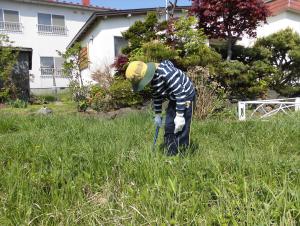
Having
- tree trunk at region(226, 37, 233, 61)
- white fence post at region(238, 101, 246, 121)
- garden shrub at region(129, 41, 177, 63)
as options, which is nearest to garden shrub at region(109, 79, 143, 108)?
garden shrub at region(129, 41, 177, 63)

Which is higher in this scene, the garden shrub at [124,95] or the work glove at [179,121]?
the garden shrub at [124,95]

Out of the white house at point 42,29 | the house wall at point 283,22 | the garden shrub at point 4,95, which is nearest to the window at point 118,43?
the garden shrub at point 4,95

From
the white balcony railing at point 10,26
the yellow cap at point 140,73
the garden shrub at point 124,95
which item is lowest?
the garden shrub at point 124,95

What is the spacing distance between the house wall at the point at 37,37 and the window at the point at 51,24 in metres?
0.25

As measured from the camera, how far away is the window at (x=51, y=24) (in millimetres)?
23906

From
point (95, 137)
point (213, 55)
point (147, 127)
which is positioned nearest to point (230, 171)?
point (95, 137)

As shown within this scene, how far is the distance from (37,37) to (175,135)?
2264cm

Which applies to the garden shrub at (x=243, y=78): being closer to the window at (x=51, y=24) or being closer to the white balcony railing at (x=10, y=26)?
the window at (x=51, y=24)

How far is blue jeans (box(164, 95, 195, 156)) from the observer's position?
3.68 meters

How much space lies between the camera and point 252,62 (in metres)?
11.1

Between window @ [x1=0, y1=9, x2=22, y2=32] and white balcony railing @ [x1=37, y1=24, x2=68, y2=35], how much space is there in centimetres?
150

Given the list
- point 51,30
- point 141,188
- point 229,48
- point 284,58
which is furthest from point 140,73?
point 51,30

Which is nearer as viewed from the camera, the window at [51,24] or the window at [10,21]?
the window at [10,21]

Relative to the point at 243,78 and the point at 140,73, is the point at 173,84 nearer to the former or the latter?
the point at 140,73
